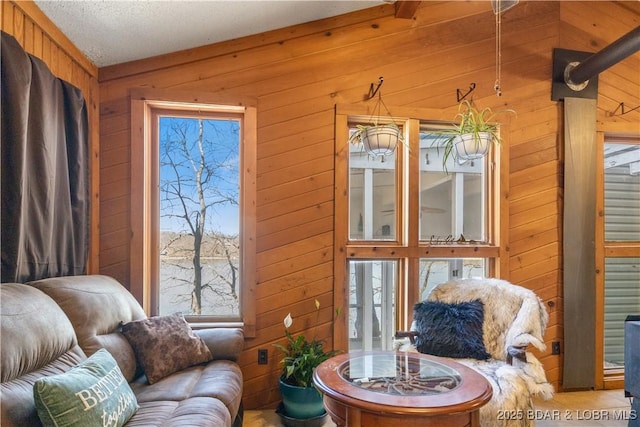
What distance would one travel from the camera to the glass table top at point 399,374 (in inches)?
62.7

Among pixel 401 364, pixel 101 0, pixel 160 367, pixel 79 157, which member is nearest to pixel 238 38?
pixel 101 0

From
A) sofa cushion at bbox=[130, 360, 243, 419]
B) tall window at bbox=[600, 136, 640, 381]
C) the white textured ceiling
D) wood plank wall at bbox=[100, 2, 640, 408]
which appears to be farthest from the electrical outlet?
tall window at bbox=[600, 136, 640, 381]

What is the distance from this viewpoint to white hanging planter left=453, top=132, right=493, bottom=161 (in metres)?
2.40

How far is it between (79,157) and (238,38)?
1410 mm

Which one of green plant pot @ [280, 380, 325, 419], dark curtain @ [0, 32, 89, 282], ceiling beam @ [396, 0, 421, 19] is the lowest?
green plant pot @ [280, 380, 325, 419]

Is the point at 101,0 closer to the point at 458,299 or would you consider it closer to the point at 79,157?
the point at 79,157

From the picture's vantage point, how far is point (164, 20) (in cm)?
222

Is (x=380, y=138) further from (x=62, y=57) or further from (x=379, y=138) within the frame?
(x=62, y=57)

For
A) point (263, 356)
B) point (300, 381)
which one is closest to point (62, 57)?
point (263, 356)

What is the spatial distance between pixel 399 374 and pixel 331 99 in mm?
2017

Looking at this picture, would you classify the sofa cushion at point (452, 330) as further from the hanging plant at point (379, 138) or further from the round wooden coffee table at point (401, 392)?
the hanging plant at point (379, 138)

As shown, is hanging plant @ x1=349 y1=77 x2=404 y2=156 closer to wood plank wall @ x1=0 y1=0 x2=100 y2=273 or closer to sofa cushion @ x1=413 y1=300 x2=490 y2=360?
sofa cushion @ x1=413 y1=300 x2=490 y2=360

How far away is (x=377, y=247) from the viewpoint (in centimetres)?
282

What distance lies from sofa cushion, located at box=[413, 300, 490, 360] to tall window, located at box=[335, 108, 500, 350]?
42cm
